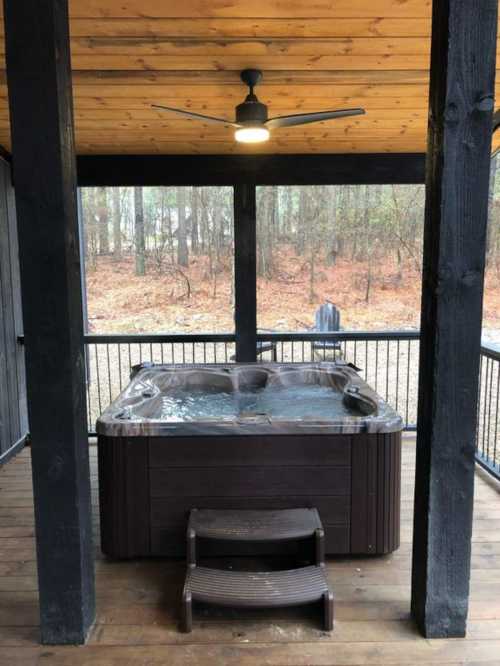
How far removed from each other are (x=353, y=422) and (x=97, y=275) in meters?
7.63

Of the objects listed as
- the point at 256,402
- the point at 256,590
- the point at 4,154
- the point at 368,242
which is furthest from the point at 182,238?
the point at 256,590

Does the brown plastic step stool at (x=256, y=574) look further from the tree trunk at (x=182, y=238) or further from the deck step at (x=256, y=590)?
the tree trunk at (x=182, y=238)

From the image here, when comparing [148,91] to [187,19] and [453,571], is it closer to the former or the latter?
[187,19]

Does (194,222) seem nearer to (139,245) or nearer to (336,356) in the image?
(139,245)

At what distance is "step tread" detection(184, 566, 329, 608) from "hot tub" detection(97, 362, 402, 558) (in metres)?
0.45

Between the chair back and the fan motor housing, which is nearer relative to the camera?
the fan motor housing

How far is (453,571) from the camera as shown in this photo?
203cm

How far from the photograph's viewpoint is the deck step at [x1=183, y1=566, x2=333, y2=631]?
2061 millimetres

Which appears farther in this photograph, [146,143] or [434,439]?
[146,143]

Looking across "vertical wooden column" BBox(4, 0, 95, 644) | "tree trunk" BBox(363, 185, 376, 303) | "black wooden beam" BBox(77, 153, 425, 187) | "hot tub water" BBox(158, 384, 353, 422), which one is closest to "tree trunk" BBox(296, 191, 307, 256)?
"tree trunk" BBox(363, 185, 376, 303)

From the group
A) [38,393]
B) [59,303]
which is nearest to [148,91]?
[59,303]

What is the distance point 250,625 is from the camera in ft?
6.97

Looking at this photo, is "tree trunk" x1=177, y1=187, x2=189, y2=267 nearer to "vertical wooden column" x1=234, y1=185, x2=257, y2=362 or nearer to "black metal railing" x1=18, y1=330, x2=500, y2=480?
"black metal railing" x1=18, y1=330, x2=500, y2=480

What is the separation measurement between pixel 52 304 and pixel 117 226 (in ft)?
25.7
